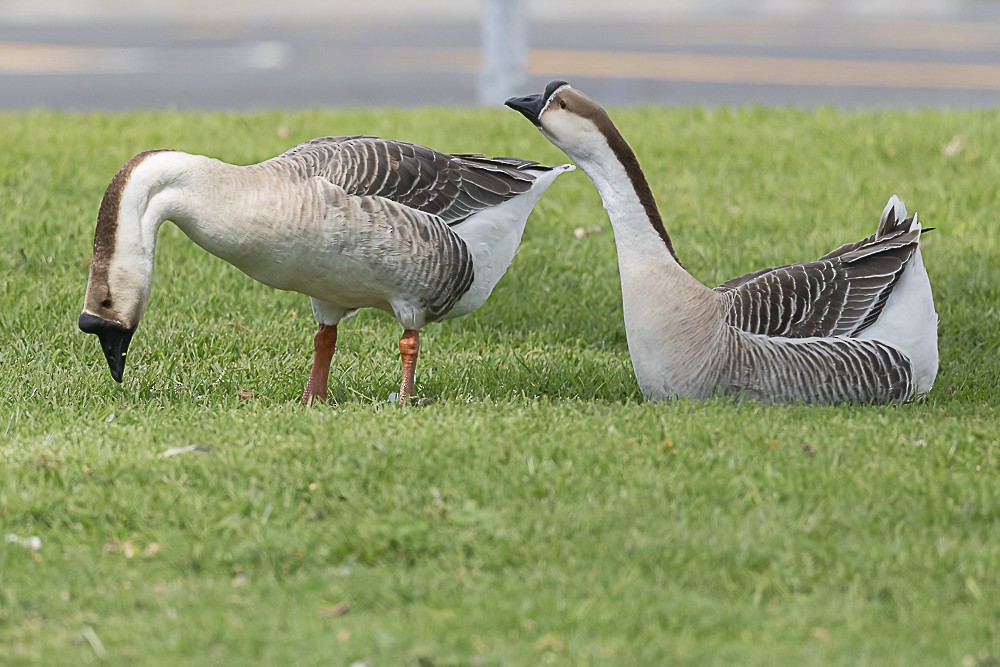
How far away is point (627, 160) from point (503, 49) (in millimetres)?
6540

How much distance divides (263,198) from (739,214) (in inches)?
164

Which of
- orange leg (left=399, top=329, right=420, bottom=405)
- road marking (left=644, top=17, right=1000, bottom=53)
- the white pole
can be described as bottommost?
orange leg (left=399, top=329, right=420, bottom=405)

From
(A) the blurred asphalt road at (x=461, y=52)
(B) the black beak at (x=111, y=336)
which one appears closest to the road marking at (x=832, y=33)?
(A) the blurred asphalt road at (x=461, y=52)

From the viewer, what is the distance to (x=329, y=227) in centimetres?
509

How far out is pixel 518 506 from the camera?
4.16 m

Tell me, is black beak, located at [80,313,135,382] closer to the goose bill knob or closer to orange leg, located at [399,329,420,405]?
orange leg, located at [399,329,420,405]

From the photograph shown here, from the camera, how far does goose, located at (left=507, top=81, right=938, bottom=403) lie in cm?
524

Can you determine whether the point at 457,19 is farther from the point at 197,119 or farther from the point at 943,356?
the point at 943,356

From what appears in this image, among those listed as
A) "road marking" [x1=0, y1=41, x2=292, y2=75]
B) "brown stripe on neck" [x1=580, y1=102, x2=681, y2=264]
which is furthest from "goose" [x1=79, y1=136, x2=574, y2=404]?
"road marking" [x1=0, y1=41, x2=292, y2=75]

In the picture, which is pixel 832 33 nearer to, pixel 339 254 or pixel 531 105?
pixel 531 105

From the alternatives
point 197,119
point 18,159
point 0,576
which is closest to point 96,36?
point 197,119

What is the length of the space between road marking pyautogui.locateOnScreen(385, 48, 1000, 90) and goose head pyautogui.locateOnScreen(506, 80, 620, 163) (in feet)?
33.7

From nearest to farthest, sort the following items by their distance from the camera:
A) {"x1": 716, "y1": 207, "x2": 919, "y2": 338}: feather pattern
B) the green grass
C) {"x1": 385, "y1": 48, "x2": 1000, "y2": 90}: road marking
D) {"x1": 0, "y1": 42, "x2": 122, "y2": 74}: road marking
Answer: the green grass < {"x1": 716, "y1": 207, "x2": 919, "y2": 338}: feather pattern < {"x1": 385, "y1": 48, "x2": 1000, "y2": 90}: road marking < {"x1": 0, "y1": 42, "x2": 122, "y2": 74}: road marking

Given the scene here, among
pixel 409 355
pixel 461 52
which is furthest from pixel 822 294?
pixel 461 52
